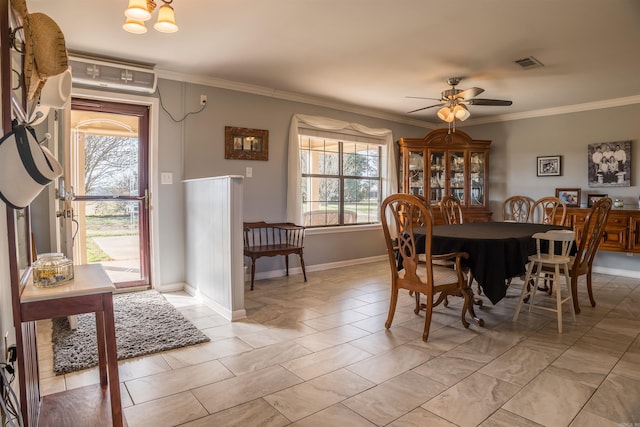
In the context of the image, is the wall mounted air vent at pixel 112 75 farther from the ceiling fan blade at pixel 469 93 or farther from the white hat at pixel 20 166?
the ceiling fan blade at pixel 469 93

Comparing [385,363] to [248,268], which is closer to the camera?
[385,363]

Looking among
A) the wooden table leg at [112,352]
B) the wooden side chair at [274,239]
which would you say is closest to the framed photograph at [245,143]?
the wooden side chair at [274,239]

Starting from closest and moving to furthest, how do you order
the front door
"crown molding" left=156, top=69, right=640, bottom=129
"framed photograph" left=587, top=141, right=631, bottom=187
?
1. the front door
2. "crown molding" left=156, top=69, right=640, bottom=129
3. "framed photograph" left=587, top=141, right=631, bottom=187

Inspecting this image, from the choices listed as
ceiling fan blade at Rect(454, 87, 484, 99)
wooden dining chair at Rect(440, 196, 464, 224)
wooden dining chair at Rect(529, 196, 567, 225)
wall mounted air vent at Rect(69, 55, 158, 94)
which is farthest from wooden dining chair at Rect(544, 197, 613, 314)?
wall mounted air vent at Rect(69, 55, 158, 94)

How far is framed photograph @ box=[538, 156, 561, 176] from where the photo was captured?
17.9ft

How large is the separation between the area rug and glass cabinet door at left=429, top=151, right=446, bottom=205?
13.7 feet

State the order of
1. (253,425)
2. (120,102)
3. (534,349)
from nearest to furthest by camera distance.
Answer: (253,425) < (534,349) < (120,102)

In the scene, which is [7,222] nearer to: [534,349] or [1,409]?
[1,409]

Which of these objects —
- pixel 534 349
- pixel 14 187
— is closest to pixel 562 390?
pixel 534 349

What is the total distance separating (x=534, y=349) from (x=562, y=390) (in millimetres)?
567

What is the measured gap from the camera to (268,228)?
15.3ft

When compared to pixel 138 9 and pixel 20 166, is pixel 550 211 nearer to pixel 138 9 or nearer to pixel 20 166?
pixel 138 9

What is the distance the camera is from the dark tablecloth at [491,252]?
8.96 feet

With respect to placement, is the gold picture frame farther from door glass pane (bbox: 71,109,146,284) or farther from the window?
door glass pane (bbox: 71,109,146,284)
